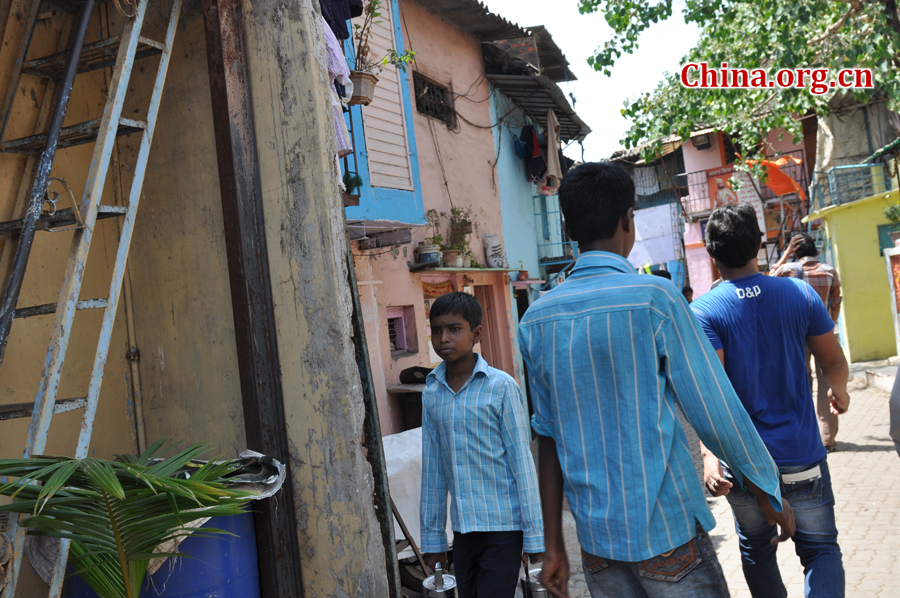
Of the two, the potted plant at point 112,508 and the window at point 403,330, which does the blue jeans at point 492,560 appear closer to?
the potted plant at point 112,508

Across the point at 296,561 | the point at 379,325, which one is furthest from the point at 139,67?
the point at 379,325

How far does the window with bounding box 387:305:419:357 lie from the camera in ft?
29.0

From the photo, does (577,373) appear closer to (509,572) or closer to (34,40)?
(509,572)

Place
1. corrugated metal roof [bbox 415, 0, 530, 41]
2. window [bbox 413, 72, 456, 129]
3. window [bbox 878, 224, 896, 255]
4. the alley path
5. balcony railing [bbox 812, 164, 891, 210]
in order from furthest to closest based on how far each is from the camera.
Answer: balcony railing [bbox 812, 164, 891, 210], window [bbox 878, 224, 896, 255], corrugated metal roof [bbox 415, 0, 530, 41], window [bbox 413, 72, 456, 129], the alley path

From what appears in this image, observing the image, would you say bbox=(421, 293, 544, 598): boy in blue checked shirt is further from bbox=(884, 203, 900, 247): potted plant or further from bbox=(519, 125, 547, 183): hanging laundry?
bbox=(884, 203, 900, 247): potted plant

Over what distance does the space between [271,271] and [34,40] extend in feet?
5.10

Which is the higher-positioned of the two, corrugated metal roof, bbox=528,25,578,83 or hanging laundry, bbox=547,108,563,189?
corrugated metal roof, bbox=528,25,578,83

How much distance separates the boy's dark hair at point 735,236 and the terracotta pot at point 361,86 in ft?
13.6

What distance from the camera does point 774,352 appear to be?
267cm

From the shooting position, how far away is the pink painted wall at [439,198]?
7.91 m

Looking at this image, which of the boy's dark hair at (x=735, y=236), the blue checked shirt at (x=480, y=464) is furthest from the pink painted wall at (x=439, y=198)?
the boy's dark hair at (x=735, y=236)

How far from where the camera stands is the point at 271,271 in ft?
9.88

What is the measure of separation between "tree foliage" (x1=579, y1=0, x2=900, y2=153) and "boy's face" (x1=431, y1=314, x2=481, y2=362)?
7.41 m

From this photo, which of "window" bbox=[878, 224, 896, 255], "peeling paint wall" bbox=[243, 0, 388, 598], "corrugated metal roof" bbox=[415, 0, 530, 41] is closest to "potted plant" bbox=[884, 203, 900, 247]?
"window" bbox=[878, 224, 896, 255]
